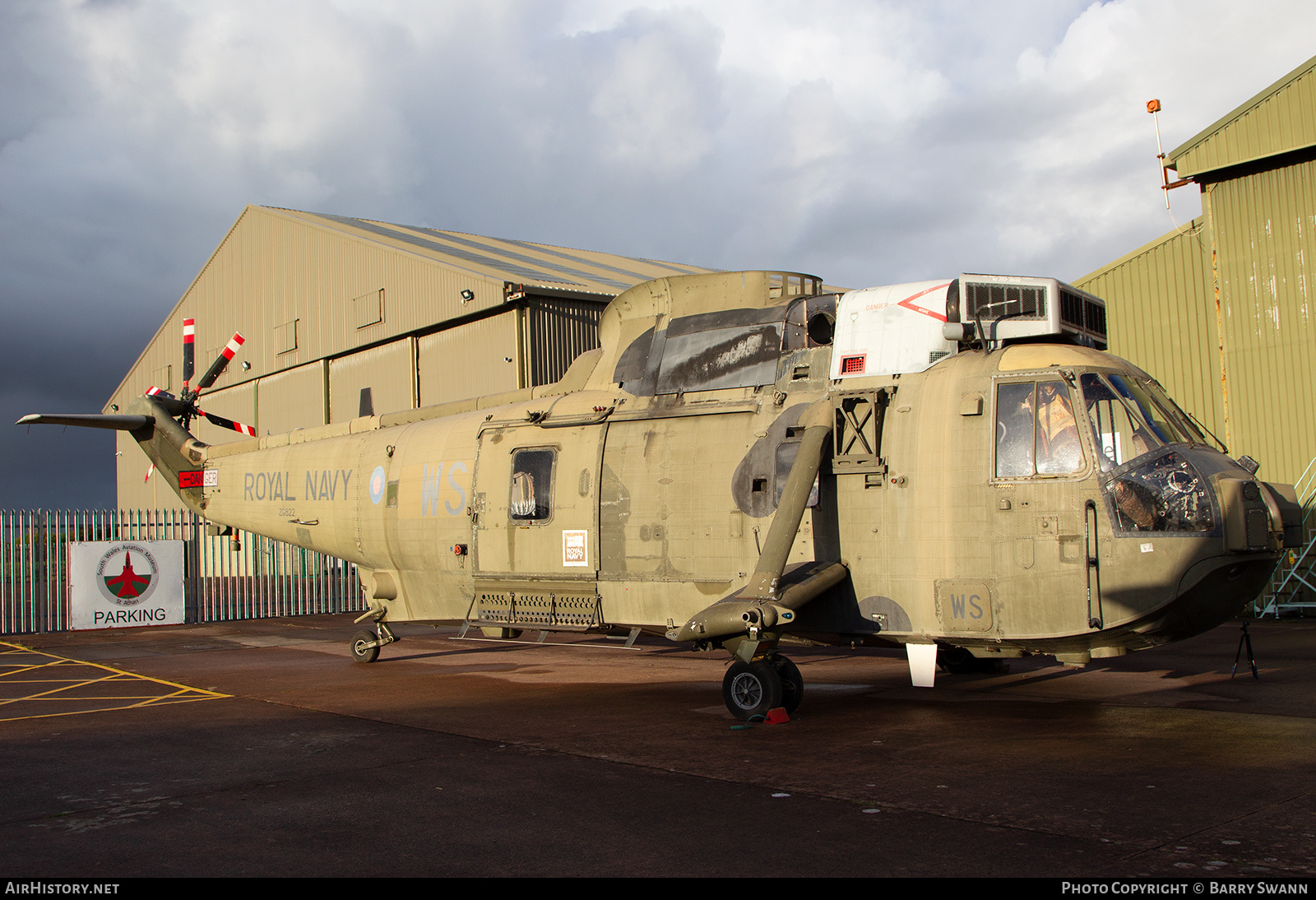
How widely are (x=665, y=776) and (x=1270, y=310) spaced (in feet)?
54.7

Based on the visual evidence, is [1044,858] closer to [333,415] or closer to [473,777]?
[473,777]

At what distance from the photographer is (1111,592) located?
8.08 meters

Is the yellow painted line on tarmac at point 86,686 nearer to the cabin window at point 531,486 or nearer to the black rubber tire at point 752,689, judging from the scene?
the cabin window at point 531,486

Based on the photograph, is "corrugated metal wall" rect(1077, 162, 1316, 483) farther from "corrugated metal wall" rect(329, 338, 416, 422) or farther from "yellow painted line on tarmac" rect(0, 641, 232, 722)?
"corrugated metal wall" rect(329, 338, 416, 422)

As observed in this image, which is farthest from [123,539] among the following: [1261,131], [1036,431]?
[1261,131]

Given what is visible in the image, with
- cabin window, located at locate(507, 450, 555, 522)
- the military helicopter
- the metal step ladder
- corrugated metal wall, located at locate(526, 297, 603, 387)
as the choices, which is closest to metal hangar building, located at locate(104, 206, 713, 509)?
corrugated metal wall, located at locate(526, 297, 603, 387)

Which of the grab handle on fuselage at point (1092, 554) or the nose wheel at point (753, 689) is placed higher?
the grab handle on fuselage at point (1092, 554)

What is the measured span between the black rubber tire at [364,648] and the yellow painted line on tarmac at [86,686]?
2.70 meters

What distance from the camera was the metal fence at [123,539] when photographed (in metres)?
21.6

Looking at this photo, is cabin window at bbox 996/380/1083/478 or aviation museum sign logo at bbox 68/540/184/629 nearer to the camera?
cabin window at bbox 996/380/1083/478

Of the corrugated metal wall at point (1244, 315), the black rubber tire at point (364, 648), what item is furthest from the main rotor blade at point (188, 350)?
the corrugated metal wall at point (1244, 315)

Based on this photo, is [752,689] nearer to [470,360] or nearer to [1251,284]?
[1251,284]

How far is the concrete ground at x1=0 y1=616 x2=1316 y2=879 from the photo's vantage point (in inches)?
209

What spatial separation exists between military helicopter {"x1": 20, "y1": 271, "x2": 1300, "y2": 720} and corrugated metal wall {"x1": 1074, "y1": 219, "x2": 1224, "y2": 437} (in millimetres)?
10221
